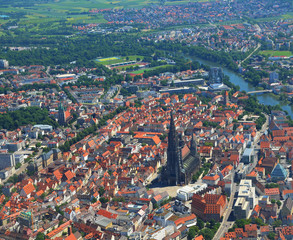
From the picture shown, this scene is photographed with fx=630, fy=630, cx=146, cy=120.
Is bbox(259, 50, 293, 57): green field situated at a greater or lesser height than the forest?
lesser

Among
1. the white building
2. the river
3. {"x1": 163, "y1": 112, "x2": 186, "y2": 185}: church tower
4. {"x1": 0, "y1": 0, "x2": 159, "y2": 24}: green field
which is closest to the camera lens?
the white building

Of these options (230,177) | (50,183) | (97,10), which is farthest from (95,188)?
(97,10)

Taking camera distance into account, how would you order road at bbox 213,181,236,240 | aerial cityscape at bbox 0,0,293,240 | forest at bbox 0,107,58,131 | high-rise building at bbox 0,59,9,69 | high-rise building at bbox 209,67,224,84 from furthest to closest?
1. high-rise building at bbox 0,59,9,69
2. high-rise building at bbox 209,67,224,84
3. forest at bbox 0,107,58,131
4. aerial cityscape at bbox 0,0,293,240
5. road at bbox 213,181,236,240

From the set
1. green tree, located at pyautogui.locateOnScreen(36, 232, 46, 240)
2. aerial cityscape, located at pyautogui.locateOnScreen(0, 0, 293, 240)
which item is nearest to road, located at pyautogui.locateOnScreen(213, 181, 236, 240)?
aerial cityscape, located at pyautogui.locateOnScreen(0, 0, 293, 240)

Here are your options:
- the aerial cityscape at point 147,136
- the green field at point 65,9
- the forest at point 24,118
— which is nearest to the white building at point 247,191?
the aerial cityscape at point 147,136

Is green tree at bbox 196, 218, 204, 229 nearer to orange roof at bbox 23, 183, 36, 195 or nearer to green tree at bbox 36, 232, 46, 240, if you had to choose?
green tree at bbox 36, 232, 46, 240

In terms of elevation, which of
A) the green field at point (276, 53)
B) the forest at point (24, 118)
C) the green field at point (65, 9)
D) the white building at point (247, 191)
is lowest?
the green field at point (65, 9)

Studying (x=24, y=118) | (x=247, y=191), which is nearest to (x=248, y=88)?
(x=24, y=118)

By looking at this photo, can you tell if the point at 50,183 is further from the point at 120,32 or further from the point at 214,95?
the point at 120,32

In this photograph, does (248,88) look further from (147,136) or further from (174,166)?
(174,166)

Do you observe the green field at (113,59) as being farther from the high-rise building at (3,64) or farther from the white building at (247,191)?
the white building at (247,191)
